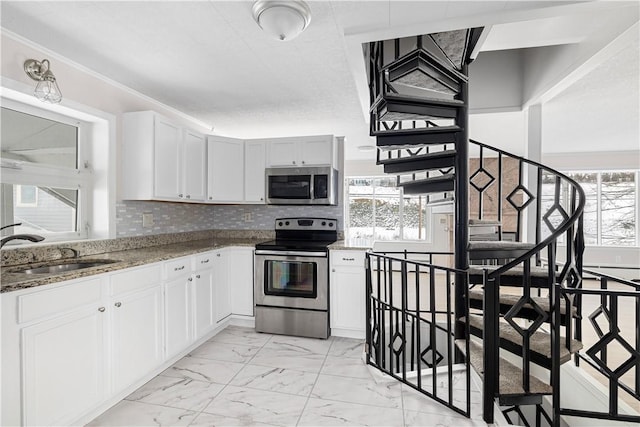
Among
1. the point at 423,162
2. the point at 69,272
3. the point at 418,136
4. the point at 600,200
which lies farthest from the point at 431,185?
the point at 600,200

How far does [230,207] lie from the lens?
420cm

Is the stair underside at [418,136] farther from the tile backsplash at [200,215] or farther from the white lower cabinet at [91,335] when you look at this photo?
the white lower cabinet at [91,335]

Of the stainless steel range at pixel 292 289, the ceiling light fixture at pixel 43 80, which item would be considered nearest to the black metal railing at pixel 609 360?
the stainless steel range at pixel 292 289

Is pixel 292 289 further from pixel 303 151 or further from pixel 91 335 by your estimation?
pixel 91 335

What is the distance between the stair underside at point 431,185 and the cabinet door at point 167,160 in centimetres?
223

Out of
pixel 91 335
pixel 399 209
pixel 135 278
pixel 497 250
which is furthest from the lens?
pixel 399 209

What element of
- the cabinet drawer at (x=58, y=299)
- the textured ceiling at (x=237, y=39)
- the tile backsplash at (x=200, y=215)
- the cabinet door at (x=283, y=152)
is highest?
the textured ceiling at (x=237, y=39)

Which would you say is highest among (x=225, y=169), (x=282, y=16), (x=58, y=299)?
(x=282, y=16)

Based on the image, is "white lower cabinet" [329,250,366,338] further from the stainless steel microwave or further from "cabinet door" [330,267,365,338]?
the stainless steel microwave

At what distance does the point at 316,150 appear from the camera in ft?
11.8

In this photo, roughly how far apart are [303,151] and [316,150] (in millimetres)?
159

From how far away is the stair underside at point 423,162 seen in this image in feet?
7.93

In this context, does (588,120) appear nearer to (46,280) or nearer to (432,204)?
(432,204)

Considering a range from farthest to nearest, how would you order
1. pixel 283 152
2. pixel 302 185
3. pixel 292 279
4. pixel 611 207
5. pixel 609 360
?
pixel 611 207 < pixel 283 152 < pixel 302 185 < pixel 292 279 < pixel 609 360
